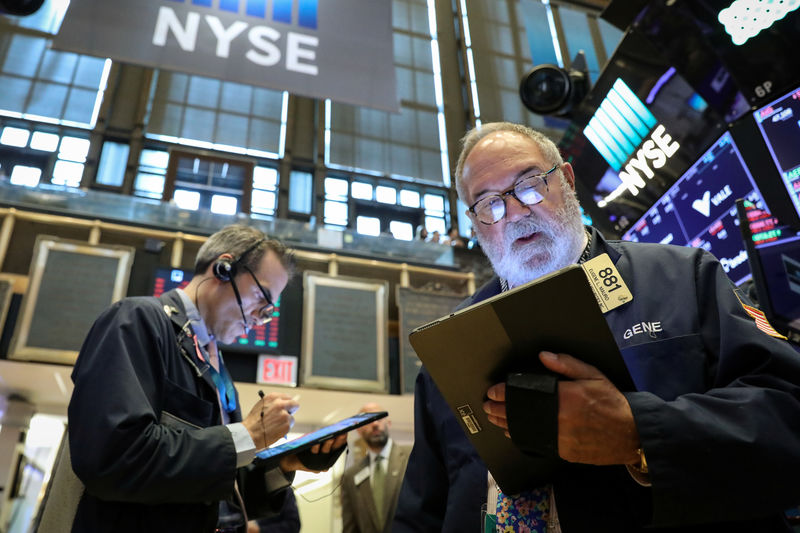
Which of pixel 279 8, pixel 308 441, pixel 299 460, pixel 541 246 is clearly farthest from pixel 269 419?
pixel 279 8

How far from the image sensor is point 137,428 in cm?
166

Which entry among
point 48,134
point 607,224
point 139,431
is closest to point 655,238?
point 607,224

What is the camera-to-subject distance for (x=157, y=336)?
190 cm

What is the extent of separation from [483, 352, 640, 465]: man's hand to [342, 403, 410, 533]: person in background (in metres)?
3.32

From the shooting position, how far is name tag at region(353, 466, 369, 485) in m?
4.16

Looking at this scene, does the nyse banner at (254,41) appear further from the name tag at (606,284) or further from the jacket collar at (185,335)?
the name tag at (606,284)

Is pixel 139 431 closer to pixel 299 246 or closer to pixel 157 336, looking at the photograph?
pixel 157 336

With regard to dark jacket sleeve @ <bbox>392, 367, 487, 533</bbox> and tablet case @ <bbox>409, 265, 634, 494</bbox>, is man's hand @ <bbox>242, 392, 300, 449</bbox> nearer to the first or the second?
dark jacket sleeve @ <bbox>392, 367, 487, 533</bbox>

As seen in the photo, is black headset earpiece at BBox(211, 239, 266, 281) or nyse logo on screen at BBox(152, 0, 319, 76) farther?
nyse logo on screen at BBox(152, 0, 319, 76)

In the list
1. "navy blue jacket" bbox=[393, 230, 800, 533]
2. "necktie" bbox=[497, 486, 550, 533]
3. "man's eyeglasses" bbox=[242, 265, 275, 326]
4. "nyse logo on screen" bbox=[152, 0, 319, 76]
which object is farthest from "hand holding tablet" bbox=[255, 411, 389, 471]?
"nyse logo on screen" bbox=[152, 0, 319, 76]

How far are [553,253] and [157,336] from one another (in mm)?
1224

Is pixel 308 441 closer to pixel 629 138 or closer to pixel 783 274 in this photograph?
pixel 783 274

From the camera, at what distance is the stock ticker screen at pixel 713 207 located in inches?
118

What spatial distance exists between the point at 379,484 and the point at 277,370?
1525 millimetres
